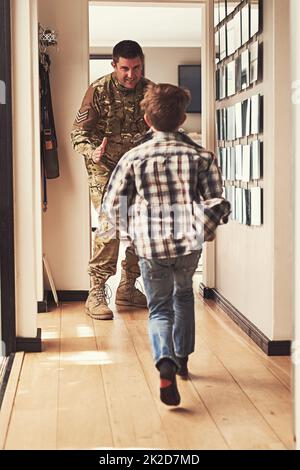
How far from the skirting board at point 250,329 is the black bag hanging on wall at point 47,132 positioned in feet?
4.04

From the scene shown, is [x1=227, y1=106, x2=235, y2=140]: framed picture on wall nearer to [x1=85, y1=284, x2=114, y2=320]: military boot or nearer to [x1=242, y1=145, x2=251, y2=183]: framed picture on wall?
[x1=242, y1=145, x2=251, y2=183]: framed picture on wall

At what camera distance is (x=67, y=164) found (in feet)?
17.1

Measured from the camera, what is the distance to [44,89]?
197 inches

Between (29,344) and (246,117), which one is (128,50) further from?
(29,344)

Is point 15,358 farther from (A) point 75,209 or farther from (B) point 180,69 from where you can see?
(B) point 180,69

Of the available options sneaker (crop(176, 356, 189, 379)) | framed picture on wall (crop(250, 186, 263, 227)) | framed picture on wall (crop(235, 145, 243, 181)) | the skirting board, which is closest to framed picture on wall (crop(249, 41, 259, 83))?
framed picture on wall (crop(235, 145, 243, 181))

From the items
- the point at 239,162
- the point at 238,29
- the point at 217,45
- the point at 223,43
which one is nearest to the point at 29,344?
the point at 239,162

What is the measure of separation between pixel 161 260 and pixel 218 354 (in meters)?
0.93

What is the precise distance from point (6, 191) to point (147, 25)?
21.8 feet

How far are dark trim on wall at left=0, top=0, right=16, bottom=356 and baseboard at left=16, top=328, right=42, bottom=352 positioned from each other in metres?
0.09

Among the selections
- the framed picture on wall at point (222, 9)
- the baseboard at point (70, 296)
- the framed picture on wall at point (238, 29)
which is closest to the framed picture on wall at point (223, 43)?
the framed picture on wall at point (222, 9)

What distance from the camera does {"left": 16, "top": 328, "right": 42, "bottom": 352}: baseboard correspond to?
3764mm
